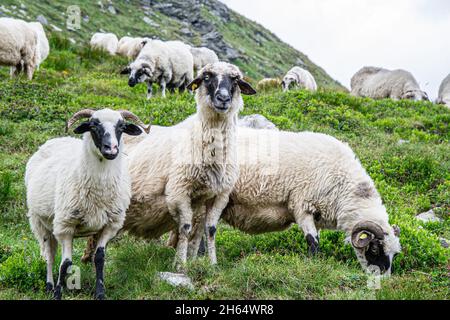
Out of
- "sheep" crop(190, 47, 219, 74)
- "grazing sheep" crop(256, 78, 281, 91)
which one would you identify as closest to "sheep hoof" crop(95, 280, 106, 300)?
"grazing sheep" crop(256, 78, 281, 91)

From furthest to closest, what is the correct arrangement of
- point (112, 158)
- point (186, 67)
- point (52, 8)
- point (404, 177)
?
1. point (52, 8)
2. point (186, 67)
3. point (404, 177)
4. point (112, 158)

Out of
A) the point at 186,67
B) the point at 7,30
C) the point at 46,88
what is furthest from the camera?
the point at 186,67

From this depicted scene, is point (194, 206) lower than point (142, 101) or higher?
lower

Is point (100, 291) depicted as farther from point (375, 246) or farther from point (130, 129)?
point (375, 246)

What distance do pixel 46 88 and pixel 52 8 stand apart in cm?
2514

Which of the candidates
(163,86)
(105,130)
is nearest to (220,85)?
(105,130)

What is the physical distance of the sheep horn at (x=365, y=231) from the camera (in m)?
6.98

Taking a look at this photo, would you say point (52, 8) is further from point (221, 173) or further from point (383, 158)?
point (221, 173)

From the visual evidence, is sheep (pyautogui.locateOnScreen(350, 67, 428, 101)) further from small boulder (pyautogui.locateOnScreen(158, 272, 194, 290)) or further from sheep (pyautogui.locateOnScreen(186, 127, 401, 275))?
small boulder (pyautogui.locateOnScreen(158, 272, 194, 290))

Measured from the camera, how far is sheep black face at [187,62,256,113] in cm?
678

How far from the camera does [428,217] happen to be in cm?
934
